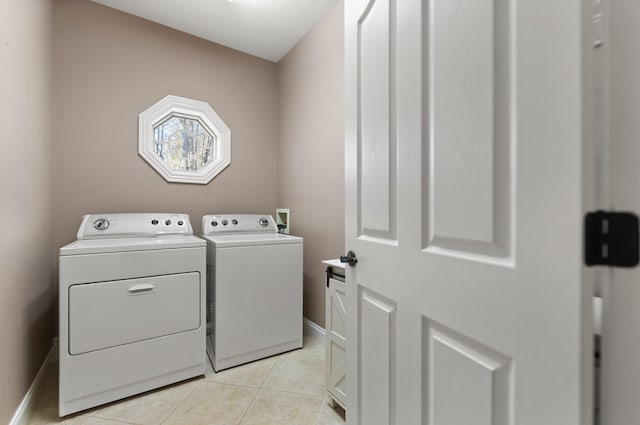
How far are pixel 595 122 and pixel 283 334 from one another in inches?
83.3

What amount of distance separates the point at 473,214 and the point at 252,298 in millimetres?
1731

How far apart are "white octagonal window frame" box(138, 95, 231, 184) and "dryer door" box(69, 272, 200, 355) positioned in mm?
1051

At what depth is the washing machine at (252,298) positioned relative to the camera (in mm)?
1885

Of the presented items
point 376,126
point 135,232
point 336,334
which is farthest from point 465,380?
point 135,232

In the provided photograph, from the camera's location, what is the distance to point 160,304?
168 cm

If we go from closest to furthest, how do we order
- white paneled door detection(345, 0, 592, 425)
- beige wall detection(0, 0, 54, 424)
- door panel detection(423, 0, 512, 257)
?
white paneled door detection(345, 0, 592, 425) → door panel detection(423, 0, 512, 257) → beige wall detection(0, 0, 54, 424)

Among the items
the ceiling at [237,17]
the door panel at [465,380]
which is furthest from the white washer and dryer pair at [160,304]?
the ceiling at [237,17]

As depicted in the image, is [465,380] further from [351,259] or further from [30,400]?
[30,400]

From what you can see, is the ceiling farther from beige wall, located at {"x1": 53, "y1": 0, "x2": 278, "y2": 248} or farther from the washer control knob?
the washer control knob

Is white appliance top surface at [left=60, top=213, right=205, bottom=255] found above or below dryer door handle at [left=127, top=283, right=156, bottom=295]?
above

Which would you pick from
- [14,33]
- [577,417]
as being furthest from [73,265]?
[577,417]

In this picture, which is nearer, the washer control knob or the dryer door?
the dryer door

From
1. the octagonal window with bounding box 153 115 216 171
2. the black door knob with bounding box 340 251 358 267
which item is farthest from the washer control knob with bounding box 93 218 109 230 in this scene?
the black door knob with bounding box 340 251 358 267

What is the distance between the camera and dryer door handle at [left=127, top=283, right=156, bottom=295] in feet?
5.22
